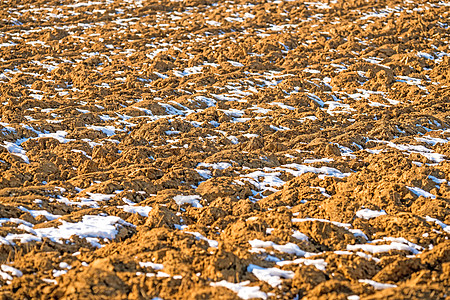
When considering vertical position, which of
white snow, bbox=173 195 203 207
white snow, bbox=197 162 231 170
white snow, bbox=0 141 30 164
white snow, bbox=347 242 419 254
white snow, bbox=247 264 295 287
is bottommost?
white snow, bbox=197 162 231 170

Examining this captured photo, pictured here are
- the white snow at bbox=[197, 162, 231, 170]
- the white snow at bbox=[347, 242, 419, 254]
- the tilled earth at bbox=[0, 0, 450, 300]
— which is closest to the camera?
the tilled earth at bbox=[0, 0, 450, 300]

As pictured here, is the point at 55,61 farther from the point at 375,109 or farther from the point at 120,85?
the point at 375,109

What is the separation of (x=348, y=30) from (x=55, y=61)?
9.80 meters

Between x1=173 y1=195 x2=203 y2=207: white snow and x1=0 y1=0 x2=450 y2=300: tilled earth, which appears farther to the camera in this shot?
x1=173 y1=195 x2=203 y2=207: white snow

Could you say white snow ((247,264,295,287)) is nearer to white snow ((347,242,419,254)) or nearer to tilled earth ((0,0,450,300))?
tilled earth ((0,0,450,300))

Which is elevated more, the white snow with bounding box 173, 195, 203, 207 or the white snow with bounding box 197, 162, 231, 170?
the white snow with bounding box 173, 195, 203, 207

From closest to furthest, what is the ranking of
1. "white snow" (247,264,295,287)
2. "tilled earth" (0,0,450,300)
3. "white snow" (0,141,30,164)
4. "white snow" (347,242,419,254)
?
"white snow" (247,264,295,287) < "tilled earth" (0,0,450,300) < "white snow" (347,242,419,254) < "white snow" (0,141,30,164)

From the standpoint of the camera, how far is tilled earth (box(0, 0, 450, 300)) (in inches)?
179

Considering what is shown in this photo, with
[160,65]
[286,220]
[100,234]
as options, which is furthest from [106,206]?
[160,65]

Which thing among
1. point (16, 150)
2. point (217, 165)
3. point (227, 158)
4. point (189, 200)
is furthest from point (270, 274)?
point (16, 150)

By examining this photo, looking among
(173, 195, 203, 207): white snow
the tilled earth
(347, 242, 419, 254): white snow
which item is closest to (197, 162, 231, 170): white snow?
the tilled earth

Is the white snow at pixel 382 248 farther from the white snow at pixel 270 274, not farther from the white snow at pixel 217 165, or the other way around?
the white snow at pixel 217 165

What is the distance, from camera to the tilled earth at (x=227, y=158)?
14.9 feet

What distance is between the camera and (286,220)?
5570mm
